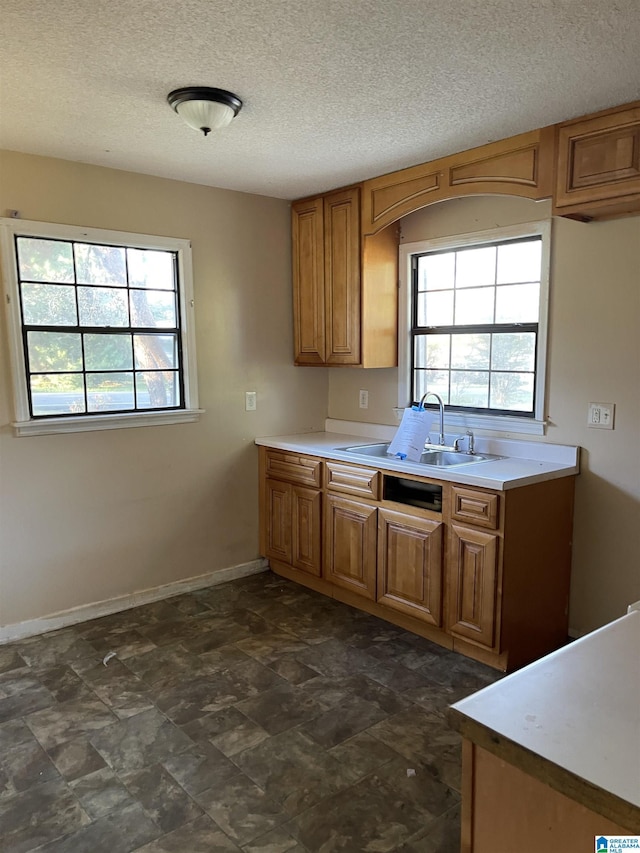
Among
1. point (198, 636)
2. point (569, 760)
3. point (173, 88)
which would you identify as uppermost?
point (173, 88)

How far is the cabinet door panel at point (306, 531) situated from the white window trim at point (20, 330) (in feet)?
2.69

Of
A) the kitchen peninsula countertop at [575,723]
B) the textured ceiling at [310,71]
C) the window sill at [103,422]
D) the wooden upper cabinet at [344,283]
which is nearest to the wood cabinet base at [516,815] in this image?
the kitchen peninsula countertop at [575,723]

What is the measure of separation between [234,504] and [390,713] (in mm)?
1836

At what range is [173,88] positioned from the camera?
228 centimetres

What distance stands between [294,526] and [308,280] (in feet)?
5.19

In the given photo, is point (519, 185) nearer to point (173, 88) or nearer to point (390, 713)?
point (173, 88)

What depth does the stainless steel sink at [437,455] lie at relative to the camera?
3.27 meters

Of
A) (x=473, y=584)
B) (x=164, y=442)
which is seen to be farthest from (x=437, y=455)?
(x=164, y=442)

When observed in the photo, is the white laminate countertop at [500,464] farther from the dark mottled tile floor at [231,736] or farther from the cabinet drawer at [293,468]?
the dark mottled tile floor at [231,736]

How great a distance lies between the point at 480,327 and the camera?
11.2 ft

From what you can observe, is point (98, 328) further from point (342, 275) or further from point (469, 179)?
point (469, 179)

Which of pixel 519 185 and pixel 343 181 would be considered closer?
pixel 519 185

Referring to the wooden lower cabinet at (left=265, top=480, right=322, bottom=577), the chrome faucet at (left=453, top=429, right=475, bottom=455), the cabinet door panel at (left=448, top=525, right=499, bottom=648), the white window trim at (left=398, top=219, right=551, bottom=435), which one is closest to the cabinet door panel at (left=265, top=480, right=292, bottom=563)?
the wooden lower cabinet at (left=265, top=480, right=322, bottom=577)

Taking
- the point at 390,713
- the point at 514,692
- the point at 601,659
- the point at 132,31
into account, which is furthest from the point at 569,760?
the point at 132,31
